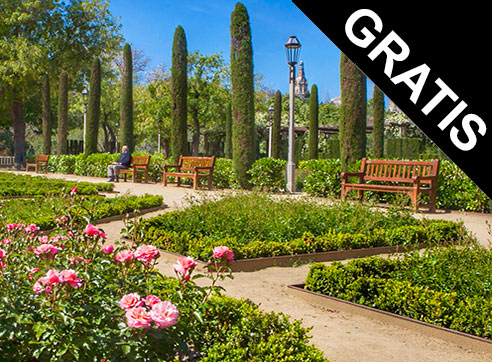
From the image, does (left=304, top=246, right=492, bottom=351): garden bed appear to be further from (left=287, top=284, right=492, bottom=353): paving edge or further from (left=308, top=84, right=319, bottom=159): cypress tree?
(left=308, top=84, right=319, bottom=159): cypress tree

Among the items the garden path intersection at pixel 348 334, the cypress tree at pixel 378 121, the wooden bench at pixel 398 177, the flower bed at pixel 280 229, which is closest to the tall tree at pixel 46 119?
the cypress tree at pixel 378 121

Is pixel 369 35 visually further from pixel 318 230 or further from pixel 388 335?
pixel 318 230

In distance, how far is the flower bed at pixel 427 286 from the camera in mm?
3518

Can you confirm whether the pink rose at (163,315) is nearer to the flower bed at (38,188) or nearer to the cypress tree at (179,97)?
the flower bed at (38,188)

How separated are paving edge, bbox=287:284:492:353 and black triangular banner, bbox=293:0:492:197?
6.02 ft

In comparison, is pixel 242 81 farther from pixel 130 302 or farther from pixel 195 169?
pixel 130 302

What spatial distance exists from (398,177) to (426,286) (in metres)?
7.28

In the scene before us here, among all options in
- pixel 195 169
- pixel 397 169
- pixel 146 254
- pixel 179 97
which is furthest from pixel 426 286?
pixel 179 97

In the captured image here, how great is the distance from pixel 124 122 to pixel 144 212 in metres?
16.1

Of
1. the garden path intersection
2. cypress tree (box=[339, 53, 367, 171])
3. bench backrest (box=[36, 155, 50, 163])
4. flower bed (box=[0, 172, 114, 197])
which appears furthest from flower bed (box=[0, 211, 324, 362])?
bench backrest (box=[36, 155, 50, 163])

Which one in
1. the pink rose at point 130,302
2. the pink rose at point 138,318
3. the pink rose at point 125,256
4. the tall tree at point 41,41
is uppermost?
the tall tree at point 41,41

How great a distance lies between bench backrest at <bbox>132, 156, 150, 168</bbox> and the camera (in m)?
17.4

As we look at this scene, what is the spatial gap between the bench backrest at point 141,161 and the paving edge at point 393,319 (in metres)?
13.6

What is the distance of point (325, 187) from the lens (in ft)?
42.4
